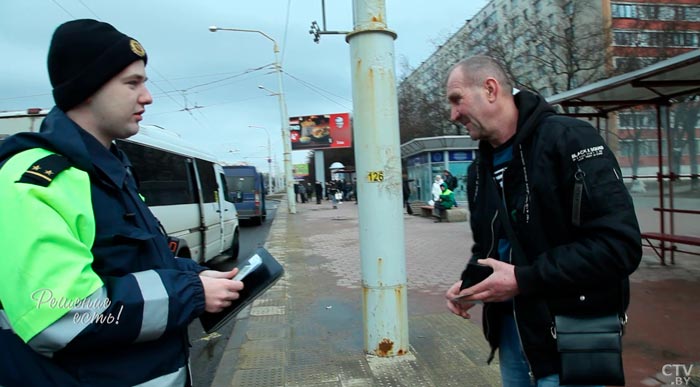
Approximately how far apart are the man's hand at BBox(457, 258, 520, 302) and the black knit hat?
1.45 metres

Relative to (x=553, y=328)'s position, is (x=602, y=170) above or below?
above

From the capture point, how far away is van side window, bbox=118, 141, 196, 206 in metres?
5.76

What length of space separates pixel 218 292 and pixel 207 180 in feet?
24.6

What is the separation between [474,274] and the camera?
6.07ft

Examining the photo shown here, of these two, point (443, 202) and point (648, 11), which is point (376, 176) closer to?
point (443, 202)

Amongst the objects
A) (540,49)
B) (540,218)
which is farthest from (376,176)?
(540,49)

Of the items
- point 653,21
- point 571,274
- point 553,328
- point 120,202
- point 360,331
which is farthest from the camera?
point 653,21

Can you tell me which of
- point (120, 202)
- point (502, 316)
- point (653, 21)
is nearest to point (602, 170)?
point (502, 316)

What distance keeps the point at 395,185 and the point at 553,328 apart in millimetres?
2263

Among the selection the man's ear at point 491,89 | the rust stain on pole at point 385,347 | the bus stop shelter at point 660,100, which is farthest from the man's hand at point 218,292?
the bus stop shelter at point 660,100

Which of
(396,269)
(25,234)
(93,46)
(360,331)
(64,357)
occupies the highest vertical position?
(93,46)

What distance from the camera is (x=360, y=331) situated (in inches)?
186

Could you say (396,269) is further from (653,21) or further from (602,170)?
(653,21)

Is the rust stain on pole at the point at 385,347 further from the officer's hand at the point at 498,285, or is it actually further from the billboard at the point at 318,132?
the billboard at the point at 318,132
